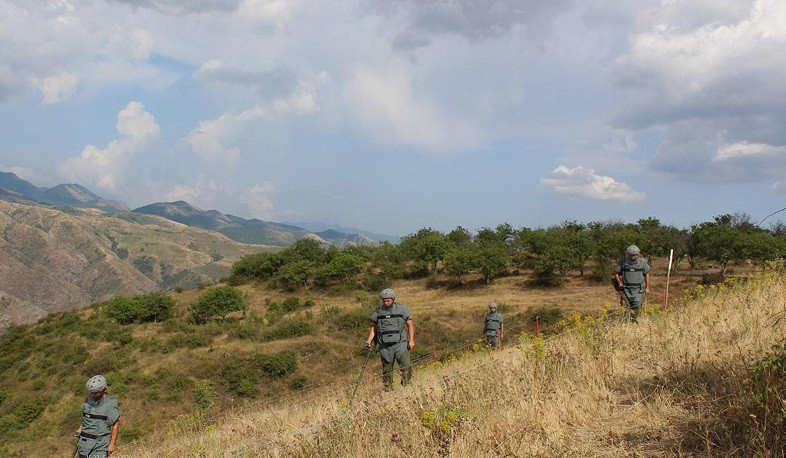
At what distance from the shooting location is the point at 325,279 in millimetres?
58750

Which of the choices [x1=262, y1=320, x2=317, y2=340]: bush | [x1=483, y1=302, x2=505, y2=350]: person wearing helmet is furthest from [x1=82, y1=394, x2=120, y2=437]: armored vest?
[x1=262, y1=320, x2=317, y2=340]: bush

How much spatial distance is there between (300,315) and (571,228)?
37.9 meters

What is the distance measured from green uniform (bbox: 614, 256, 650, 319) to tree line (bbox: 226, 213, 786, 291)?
1416 inches

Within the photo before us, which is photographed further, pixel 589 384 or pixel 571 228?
pixel 571 228

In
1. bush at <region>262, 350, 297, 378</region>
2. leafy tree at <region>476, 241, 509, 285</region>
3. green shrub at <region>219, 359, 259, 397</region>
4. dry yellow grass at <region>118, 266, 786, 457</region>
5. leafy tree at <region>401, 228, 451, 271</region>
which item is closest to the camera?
dry yellow grass at <region>118, 266, 786, 457</region>

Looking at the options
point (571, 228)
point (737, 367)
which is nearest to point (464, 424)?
point (737, 367)

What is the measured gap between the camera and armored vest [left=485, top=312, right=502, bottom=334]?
1261 cm

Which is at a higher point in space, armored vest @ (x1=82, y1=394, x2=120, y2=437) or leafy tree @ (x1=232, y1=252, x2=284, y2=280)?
armored vest @ (x1=82, y1=394, x2=120, y2=437)

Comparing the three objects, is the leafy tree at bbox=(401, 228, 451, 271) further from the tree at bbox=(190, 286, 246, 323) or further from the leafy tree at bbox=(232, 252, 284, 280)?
the tree at bbox=(190, 286, 246, 323)

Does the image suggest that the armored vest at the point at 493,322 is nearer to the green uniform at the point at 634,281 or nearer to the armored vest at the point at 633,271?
the green uniform at the point at 634,281

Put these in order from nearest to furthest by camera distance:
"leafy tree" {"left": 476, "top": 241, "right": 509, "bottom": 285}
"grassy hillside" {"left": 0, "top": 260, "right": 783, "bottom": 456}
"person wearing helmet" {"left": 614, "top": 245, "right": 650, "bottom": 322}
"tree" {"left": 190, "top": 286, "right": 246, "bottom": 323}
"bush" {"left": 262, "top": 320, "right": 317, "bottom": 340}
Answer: "grassy hillside" {"left": 0, "top": 260, "right": 783, "bottom": 456}, "person wearing helmet" {"left": 614, "top": 245, "right": 650, "bottom": 322}, "bush" {"left": 262, "top": 320, "right": 317, "bottom": 340}, "leafy tree" {"left": 476, "top": 241, "right": 509, "bottom": 285}, "tree" {"left": 190, "top": 286, "right": 246, "bottom": 323}

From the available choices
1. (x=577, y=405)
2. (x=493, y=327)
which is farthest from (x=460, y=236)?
(x=577, y=405)

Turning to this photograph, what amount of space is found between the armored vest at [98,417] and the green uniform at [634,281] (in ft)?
26.2

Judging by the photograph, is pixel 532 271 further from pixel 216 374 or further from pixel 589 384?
pixel 589 384
